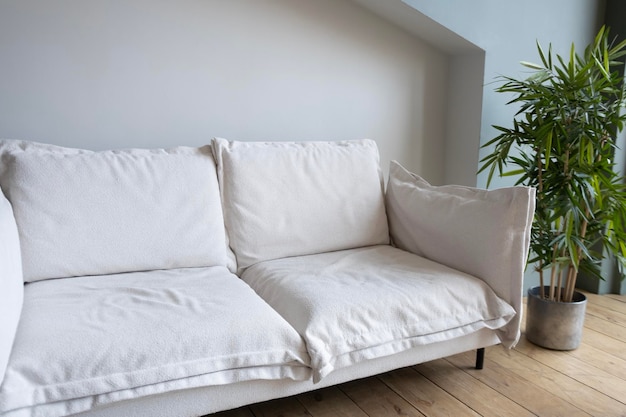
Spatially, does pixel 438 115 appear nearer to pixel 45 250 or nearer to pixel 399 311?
pixel 399 311

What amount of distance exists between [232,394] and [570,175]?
1.54 m

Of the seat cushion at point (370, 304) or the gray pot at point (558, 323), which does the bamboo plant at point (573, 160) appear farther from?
the seat cushion at point (370, 304)

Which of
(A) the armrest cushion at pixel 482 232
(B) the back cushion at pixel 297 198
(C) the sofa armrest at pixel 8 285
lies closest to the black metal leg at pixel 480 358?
(A) the armrest cushion at pixel 482 232

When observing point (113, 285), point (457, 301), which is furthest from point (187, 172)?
point (457, 301)

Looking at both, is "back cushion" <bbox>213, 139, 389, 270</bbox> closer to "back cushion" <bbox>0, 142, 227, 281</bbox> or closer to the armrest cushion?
"back cushion" <bbox>0, 142, 227, 281</bbox>

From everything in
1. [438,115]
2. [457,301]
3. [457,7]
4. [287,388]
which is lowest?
[287,388]

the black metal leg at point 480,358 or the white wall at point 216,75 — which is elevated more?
the white wall at point 216,75

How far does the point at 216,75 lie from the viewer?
2186 mm

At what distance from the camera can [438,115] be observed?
2.71m

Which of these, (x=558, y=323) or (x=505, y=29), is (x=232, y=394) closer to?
(x=558, y=323)

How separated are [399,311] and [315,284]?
27 cm

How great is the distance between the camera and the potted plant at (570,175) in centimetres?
200

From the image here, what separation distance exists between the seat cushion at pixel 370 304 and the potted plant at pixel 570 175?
0.54 m

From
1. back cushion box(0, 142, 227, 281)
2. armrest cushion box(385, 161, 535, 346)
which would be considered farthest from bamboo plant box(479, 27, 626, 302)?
back cushion box(0, 142, 227, 281)
